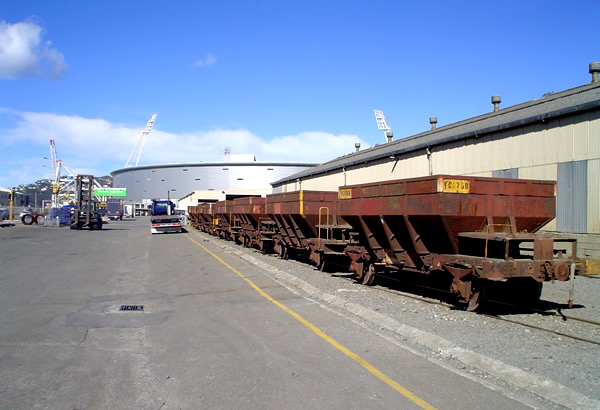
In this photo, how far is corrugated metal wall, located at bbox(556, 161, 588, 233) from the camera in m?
14.2

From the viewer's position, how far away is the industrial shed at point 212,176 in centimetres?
10800

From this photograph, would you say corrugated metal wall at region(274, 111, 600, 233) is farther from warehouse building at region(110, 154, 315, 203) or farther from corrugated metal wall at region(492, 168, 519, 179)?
warehouse building at region(110, 154, 315, 203)

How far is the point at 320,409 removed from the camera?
4449 millimetres

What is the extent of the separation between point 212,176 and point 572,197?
99515 mm

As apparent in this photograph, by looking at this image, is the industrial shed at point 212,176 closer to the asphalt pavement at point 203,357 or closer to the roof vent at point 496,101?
the roof vent at point 496,101

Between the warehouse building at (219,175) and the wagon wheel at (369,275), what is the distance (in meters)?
94.7

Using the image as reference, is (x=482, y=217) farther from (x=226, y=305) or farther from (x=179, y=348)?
(x=179, y=348)

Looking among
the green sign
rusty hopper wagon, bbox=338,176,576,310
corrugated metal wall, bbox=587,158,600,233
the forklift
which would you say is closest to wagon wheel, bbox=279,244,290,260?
rusty hopper wagon, bbox=338,176,576,310

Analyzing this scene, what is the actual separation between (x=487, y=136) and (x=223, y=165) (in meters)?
94.8

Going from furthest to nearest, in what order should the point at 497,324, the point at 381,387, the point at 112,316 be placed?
the point at 112,316 < the point at 497,324 < the point at 381,387

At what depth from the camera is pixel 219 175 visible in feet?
358

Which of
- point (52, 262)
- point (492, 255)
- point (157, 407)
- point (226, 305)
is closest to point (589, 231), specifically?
point (492, 255)

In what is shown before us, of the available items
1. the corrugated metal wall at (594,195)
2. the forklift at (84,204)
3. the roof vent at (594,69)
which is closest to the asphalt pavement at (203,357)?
the corrugated metal wall at (594,195)

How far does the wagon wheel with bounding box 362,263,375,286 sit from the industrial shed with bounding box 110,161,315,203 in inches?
3724
